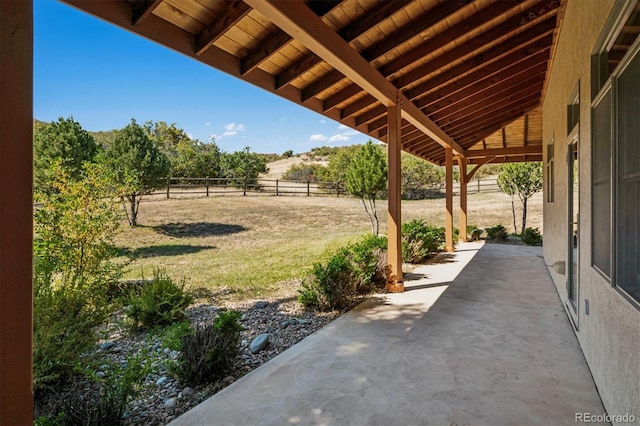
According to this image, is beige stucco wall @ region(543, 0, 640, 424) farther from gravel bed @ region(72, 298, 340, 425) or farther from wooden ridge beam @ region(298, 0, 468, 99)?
gravel bed @ region(72, 298, 340, 425)

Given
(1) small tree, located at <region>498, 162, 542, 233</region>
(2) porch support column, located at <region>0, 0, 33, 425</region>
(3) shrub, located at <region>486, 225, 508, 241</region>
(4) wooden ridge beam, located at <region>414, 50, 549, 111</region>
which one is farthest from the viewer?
(1) small tree, located at <region>498, 162, 542, 233</region>

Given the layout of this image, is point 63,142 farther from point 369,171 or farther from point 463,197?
point 463,197

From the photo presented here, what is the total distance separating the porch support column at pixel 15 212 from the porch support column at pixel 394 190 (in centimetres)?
443

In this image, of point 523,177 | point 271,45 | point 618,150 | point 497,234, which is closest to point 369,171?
point 497,234

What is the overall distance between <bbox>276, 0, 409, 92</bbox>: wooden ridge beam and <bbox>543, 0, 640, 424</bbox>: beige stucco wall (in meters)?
1.57

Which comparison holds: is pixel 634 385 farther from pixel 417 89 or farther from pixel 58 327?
pixel 417 89

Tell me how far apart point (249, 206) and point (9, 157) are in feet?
51.9

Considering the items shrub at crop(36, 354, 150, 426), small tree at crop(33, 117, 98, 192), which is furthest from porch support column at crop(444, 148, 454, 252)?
small tree at crop(33, 117, 98, 192)

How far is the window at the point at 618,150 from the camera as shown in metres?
1.73

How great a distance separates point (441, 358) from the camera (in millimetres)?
3037

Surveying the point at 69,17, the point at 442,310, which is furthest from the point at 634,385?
the point at 69,17

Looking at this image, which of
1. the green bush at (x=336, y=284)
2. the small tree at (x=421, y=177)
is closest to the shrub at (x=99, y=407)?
the green bush at (x=336, y=284)

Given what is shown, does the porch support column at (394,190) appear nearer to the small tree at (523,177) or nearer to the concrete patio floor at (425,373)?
the concrete patio floor at (425,373)

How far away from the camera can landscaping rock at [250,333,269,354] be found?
11.2 feet
